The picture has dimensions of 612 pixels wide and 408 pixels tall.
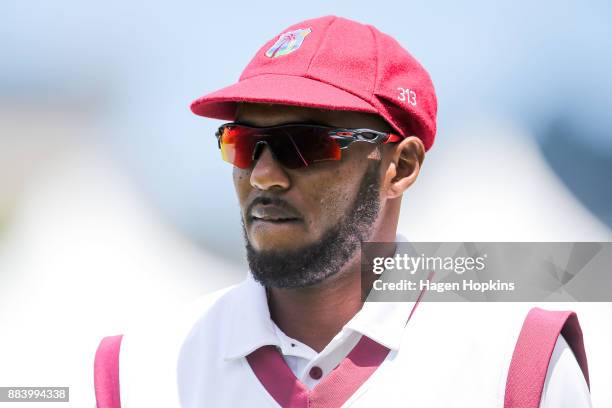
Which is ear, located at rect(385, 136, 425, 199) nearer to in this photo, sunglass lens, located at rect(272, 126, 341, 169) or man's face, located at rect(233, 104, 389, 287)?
man's face, located at rect(233, 104, 389, 287)

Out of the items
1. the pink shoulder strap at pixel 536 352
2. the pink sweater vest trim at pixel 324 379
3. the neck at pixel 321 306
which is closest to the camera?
the pink shoulder strap at pixel 536 352

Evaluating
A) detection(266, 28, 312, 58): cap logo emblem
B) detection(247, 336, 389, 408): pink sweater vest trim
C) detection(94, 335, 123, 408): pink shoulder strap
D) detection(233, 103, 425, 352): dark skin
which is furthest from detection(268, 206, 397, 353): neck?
detection(266, 28, 312, 58): cap logo emblem

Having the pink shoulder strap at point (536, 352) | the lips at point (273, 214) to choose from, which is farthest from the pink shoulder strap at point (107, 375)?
the pink shoulder strap at point (536, 352)

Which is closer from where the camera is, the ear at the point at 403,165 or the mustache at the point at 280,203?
the mustache at the point at 280,203

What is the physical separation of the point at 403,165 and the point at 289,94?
1.60 feet

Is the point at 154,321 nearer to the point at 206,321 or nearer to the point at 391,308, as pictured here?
the point at 206,321

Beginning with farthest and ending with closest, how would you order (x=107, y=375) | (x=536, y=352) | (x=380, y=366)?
(x=107, y=375)
(x=380, y=366)
(x=536, y=352)

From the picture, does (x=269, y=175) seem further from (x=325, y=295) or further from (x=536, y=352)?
(x=536, y=352)

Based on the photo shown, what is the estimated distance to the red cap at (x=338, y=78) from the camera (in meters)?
1.98

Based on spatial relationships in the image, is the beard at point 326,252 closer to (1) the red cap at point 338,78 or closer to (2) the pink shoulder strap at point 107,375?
(1) the red cap at point 338,78

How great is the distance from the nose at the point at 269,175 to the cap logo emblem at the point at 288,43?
33cm

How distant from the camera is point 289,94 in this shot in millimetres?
1941

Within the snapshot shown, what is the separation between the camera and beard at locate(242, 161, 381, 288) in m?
2.03

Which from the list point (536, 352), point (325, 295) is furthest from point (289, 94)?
point (536, 352)
